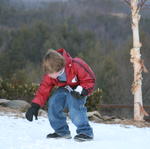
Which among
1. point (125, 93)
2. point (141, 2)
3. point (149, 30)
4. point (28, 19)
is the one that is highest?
point (28, 19)

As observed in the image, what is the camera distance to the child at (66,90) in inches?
146

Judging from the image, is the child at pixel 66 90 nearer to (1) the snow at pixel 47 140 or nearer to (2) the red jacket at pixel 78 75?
(2) the red jacket at pixel 78 75

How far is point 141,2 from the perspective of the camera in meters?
6.54

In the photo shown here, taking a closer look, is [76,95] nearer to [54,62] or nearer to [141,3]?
[54,62]

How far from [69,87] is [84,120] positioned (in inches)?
13.3

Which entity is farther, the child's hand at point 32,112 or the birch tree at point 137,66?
the birch tree at point 137,66

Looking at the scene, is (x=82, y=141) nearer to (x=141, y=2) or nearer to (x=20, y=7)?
(x=141, y=2)

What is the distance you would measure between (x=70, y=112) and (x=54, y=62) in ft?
1.67

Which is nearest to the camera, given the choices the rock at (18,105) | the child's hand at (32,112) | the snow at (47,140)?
the snow at (47,140)

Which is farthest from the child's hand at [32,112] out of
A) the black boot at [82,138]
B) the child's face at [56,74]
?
the black boot at [82,138]

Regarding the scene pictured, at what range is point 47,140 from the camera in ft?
12.4

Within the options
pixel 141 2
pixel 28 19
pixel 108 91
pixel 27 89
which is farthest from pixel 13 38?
pixel 141 2

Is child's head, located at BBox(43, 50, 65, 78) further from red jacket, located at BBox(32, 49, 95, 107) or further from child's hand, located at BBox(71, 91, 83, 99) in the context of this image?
child's hand, located at BBox(71, 91, 83, 99)

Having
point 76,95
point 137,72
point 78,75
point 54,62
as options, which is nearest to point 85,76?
point 78,75
